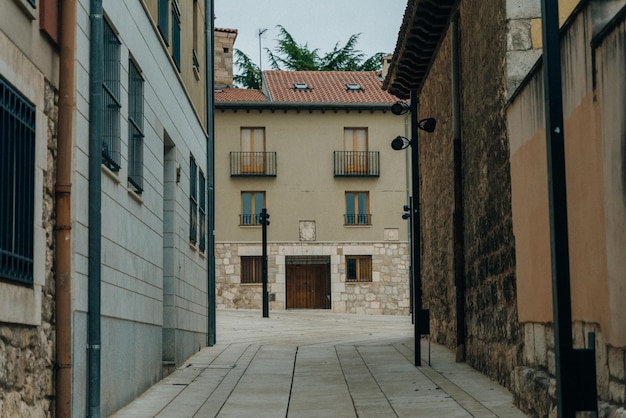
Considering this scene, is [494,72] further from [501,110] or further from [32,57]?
[32,57]

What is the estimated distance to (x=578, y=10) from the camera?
7.01 meters

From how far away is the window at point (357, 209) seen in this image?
141ft

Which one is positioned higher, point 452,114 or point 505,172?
point 452,114

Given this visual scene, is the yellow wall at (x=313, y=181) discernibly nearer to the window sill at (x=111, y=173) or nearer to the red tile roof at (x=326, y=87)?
the red tile roof at (x=326, y=87)

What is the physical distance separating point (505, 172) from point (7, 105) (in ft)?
20.4

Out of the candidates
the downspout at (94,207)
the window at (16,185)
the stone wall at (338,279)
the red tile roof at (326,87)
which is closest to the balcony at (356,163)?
the red tile roof at (326,87)

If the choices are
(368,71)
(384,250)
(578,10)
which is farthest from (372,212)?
(578,10)

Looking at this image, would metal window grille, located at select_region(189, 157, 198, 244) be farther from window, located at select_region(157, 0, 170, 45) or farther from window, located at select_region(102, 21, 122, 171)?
window, located at select_region(102, 21, 122, 171)

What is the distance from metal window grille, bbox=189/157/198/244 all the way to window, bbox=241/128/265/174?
984 inches

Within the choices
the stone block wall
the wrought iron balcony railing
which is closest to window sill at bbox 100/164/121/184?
the stone block wall

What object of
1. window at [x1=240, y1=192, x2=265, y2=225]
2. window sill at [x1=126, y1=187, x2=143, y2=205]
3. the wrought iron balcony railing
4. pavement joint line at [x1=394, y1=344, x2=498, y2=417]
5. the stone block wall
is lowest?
pavement joint line at [x1=394, y1=344, x2=498, y2=417]

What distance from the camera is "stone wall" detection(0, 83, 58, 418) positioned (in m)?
6.35

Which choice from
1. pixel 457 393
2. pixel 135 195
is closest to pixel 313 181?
pixel 135 195

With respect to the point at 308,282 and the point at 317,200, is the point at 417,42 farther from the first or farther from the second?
the point at 308,282
